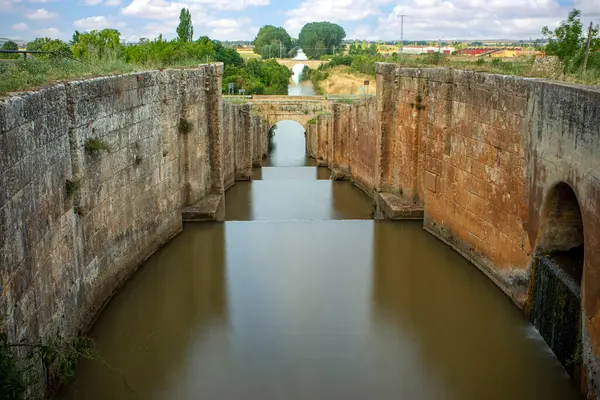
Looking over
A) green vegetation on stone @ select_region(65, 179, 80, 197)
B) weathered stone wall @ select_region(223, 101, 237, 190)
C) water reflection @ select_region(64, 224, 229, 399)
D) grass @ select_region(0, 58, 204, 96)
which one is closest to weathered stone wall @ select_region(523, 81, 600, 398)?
water reflection @ select_region(64, 224, 229, 399)

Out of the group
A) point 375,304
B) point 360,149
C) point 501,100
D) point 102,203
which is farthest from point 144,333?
point 360,149

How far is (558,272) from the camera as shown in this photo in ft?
23.7

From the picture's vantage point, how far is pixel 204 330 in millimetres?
7848

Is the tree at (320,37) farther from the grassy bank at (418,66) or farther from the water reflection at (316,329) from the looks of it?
the water reflection at (316,329)

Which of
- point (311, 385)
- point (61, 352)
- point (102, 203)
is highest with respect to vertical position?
point (102, 203)

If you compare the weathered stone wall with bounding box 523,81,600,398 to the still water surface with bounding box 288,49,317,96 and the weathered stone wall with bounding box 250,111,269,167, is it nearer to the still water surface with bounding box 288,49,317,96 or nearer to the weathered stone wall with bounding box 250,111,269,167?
the weathered stone wall with bounding box 250,111,269,167

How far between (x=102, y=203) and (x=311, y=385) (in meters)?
3.62

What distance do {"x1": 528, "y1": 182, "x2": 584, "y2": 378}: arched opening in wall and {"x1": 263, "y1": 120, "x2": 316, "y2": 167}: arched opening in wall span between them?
2262 centimetres

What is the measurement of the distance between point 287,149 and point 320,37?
81.0m

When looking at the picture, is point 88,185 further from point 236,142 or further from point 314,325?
point 236,142

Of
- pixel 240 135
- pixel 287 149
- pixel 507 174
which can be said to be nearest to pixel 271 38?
pixel 287 149

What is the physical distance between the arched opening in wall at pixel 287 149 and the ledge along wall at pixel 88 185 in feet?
58.5

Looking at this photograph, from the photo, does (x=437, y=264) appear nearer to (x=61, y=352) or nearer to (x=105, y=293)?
(x=105, y=293)

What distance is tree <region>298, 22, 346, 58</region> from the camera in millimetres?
107875
